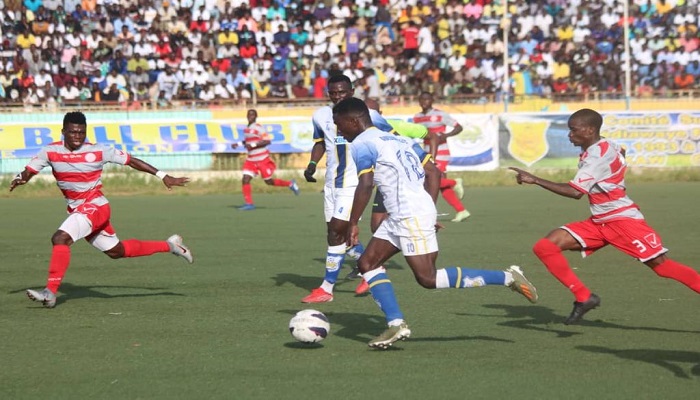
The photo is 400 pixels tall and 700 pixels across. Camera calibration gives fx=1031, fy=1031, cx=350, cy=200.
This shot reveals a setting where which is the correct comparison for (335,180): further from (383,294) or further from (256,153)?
(256,153)

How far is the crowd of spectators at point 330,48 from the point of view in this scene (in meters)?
26.6

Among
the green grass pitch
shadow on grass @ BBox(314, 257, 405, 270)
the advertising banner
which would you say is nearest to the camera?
the green grass pitch

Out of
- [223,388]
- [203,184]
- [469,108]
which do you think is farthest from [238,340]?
[469,108]

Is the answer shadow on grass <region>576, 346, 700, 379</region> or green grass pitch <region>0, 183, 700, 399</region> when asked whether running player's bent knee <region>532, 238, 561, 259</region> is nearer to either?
green grass pitch <region>0, 183, 700, 399</region>

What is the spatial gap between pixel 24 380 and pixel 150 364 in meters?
0.79

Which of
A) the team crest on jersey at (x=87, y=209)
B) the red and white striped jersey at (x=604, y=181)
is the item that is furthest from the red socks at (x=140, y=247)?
the red and white striped jersey at (x=604, y=181)

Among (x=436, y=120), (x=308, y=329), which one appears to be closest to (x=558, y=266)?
(x=308, y=329)

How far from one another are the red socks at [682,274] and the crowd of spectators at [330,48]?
690 inches

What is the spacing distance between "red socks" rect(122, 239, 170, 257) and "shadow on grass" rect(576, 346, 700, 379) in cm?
443


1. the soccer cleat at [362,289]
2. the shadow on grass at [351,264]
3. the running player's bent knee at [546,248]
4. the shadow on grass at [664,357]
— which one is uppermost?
the running player's bent knee at [546,248]

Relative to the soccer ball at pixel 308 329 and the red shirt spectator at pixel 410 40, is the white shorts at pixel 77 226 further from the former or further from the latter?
the red shirt spectator at pixel 410 40

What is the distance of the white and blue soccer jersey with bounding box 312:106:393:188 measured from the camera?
370 inches

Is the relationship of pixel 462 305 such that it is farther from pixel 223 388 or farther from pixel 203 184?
pixel 203 184

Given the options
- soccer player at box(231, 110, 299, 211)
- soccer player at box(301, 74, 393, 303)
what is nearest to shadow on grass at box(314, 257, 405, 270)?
soccer player at box(301, 74, 393, 303)
